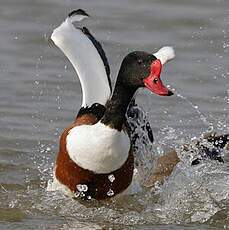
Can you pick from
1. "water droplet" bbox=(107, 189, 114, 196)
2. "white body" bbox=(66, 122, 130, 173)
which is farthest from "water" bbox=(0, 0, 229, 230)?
"white body" bbox=(66, 122, 130, 173)

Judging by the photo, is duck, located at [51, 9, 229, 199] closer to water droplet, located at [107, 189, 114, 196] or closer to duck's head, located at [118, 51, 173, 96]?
water droplet, located at [107, 189, 114, 196]

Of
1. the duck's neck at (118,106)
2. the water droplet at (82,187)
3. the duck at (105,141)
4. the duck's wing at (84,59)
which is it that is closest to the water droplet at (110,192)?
the duck at (105,141)

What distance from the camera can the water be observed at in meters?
7.39

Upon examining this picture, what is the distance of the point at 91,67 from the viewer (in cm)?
780

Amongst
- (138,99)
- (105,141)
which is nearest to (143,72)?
(105,141)

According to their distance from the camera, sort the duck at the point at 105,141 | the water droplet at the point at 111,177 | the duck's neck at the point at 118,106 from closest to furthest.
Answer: the duck at the point at 105,141 → the duck's neck at the point at 118,106 → the water droplet at the point at 111,177

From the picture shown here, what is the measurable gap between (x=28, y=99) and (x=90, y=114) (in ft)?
8.74

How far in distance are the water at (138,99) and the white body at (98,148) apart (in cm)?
36

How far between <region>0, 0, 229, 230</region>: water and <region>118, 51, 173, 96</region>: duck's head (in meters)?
0.95

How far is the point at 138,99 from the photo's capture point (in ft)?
33.4

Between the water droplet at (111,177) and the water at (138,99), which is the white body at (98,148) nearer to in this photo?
the water droplet at (111,177)

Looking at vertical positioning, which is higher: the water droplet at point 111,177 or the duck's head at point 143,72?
the duck's head at point 143,72

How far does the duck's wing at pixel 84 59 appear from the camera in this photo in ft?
25.3

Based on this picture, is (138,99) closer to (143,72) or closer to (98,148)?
(98,148)
